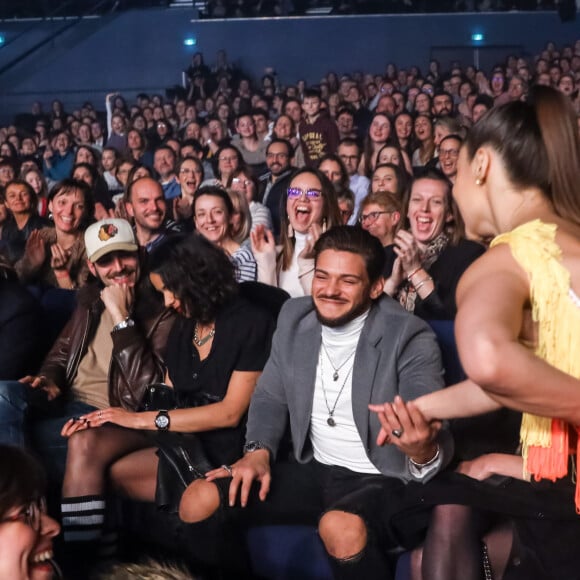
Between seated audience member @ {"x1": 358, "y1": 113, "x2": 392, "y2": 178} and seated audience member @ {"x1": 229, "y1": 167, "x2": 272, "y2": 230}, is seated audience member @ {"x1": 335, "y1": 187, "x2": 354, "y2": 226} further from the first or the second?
seated audience member @ {"x1": 358, "y1": 113, "x2": 392, "y2": 178}

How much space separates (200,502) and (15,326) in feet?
3.75

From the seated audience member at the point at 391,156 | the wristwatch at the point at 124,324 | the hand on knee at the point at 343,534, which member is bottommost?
the hand on knee at the point at 343,534

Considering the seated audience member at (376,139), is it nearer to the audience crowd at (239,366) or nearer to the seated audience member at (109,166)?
the audience crowd at (239,366)

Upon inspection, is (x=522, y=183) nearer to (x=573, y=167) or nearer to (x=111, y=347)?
(x=573, y=167)

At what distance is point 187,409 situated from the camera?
268 centimetres

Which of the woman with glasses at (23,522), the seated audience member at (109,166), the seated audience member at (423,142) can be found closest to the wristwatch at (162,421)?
the woman with glasses at (23,522)

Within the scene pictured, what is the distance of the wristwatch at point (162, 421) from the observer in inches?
105

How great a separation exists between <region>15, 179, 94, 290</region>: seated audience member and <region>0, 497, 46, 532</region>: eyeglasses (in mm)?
2752

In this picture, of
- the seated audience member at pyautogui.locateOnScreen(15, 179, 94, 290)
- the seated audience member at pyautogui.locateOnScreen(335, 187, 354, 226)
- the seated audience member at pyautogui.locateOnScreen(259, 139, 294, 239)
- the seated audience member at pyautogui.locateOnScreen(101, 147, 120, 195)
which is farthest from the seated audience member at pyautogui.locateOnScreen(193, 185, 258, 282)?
the seated audience member at pyautogui.locateOnScreen(101, 147, 120, 195)

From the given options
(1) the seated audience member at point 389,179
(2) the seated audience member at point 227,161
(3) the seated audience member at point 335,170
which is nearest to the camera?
(1) the seated audience member at point 389,179

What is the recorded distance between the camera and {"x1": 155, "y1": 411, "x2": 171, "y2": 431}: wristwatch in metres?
2.68

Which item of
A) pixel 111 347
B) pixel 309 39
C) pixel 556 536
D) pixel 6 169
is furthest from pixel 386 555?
pixel 309 39

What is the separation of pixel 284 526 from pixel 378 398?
1.43 feet

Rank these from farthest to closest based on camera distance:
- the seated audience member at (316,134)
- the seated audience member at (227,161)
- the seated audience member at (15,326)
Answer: the seated audience member at (316,134), the seated audience member at (227,161), the seated audience member at (15,326)
